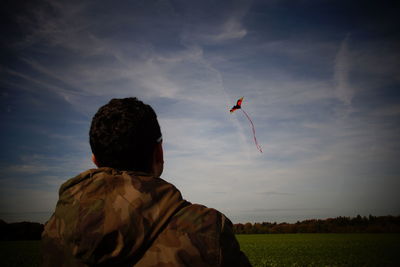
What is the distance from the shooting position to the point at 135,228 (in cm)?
117

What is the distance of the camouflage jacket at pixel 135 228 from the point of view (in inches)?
45.6

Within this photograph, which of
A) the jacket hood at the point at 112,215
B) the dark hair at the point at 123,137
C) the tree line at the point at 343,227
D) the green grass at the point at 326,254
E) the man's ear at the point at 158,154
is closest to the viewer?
the jacket hood at the point at 112,215

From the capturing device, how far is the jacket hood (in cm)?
116

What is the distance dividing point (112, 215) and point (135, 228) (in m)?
0.13

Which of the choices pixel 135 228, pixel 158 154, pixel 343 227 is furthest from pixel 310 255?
pixel 343 227

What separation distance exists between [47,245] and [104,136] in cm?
69

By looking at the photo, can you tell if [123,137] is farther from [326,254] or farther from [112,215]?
[326,254]

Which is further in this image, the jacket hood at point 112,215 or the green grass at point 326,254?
the green grass at point 326,254

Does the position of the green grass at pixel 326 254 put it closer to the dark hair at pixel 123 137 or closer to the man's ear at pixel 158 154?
the man's ear at pixel 158 154

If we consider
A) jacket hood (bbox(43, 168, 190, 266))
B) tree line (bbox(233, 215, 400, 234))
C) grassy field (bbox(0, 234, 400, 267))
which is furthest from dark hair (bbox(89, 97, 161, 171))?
tree line (bbox(233, 215, 400, 234))

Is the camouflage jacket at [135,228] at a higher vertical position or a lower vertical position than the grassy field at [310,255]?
higher

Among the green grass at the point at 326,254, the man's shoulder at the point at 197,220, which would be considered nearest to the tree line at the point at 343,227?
the green grass at the point at 326,254

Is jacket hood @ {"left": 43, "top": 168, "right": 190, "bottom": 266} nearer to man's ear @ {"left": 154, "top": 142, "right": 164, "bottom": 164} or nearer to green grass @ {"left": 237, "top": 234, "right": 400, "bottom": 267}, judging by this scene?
man's ear @ {"left": 154, "top": 142, "right": 164, "bottom": 164}

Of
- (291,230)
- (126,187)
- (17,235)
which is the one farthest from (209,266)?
(291,230)
